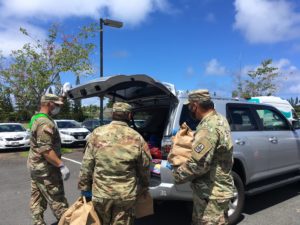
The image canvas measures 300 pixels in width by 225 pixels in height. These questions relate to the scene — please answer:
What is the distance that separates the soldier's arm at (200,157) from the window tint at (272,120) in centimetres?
309

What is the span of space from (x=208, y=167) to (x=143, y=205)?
830 mm

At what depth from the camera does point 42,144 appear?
171 inches

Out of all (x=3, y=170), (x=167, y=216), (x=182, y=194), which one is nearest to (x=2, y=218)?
(x=167, y=216)

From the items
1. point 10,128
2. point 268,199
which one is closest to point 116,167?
point 268,199

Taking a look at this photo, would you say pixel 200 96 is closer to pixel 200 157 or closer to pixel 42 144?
pixel 200 157

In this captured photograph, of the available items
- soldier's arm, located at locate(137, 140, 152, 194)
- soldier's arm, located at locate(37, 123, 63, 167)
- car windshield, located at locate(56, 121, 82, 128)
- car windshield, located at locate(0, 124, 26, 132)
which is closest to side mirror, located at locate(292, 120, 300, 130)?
soldier's arm, located at locate(137, 140, 152, 194)

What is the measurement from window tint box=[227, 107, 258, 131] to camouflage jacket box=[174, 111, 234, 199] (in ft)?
6.62

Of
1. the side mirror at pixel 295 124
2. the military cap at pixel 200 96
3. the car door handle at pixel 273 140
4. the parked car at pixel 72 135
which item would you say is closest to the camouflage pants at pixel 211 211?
the military cap at pixel 200 96

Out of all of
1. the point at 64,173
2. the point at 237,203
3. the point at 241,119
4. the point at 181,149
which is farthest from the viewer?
the point at 241,119

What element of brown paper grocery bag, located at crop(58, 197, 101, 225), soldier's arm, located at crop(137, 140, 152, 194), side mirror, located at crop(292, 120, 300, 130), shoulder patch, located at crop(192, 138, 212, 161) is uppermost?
side mirror, located at crop(292, 120, 300, 130)

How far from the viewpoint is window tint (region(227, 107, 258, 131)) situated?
5.50 meters

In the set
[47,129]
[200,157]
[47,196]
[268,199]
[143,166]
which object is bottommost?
[268,199]

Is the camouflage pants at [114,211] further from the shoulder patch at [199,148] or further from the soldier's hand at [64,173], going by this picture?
the soldier's hand at [64,173]

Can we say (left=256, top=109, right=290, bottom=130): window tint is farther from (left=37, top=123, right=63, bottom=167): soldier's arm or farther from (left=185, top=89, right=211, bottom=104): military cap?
(left=37, top=123, right=63, bottom=167): soldier's arm
